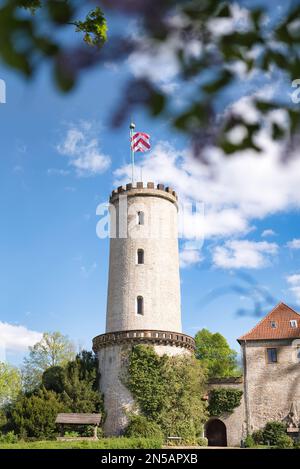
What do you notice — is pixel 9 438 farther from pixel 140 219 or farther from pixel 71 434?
pixel 140 219

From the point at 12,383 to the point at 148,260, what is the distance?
22.3m

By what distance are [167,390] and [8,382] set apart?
23.6 meters

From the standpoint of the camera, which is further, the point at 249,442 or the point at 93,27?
the point at 249,442

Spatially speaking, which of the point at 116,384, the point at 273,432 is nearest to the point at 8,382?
the point at 116,384

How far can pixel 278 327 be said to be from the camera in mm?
37219

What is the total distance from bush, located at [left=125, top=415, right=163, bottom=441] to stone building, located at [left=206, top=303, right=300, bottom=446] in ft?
22.5

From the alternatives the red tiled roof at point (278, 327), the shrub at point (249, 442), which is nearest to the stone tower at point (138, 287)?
the red tiled roof at point (278, 327)

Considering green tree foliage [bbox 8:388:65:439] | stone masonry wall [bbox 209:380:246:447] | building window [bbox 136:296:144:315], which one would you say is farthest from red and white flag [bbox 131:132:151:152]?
stone masonry wall [bbox 209:380:246:447]

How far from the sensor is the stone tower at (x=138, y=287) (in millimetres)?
32438

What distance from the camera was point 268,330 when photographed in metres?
37.2

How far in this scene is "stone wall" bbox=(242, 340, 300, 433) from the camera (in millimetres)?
34625

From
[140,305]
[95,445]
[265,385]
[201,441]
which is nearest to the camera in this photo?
[95,445]
